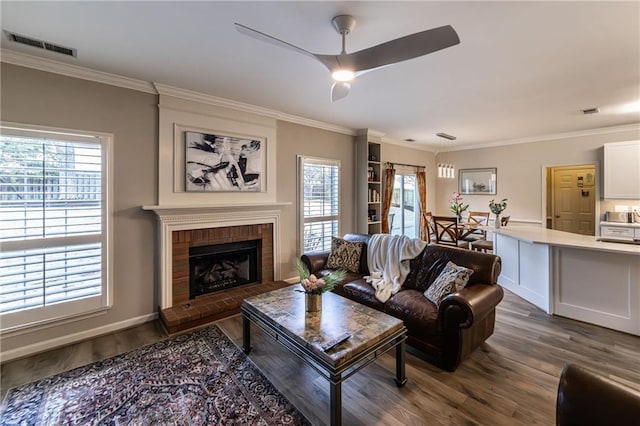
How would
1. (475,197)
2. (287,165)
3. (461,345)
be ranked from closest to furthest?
(461,345), (287,165), (475,197)

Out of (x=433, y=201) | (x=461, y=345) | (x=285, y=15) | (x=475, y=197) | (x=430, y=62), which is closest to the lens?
(x=285, y=15)

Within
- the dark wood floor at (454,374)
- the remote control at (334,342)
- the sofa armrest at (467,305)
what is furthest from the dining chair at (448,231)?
the remote control at (334,342)

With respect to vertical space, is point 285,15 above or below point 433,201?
above

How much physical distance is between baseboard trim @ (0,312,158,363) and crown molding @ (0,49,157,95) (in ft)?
8.65

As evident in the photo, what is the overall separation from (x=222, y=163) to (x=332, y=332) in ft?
8.85

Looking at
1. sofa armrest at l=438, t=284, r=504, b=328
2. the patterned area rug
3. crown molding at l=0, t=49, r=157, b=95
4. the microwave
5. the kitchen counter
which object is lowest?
the patterned area rug

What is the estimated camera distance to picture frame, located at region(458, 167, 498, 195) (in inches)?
261

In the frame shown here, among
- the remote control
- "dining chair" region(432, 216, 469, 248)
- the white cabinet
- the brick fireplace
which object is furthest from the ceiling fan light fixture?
the white cabinet

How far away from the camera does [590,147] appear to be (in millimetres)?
5289

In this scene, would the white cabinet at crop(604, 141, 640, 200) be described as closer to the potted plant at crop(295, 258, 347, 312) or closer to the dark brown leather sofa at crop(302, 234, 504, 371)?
the dark brown leather sofa at crop(302, 234, 504, 371)

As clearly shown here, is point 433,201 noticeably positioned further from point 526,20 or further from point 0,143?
point 0,143

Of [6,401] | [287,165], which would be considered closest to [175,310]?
[6,401]

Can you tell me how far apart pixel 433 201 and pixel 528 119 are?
331cm

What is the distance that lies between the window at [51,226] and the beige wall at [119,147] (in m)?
0.13
